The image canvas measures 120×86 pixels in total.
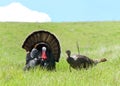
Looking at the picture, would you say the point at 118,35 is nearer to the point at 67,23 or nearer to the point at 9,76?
the point at 67,23

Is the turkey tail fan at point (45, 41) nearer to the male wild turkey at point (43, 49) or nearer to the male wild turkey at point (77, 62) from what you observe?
the male wild turkey at point (43, 49)

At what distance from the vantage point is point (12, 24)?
142 ft

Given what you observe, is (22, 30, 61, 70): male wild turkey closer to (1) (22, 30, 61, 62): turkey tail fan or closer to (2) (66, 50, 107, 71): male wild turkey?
(1) (22, 30, 61, 62): turkey tail fan

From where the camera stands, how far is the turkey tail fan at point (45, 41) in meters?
14.3

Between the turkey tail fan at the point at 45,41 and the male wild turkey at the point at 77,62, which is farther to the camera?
the turkey tail fan at the point at 45,41

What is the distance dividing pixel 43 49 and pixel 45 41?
980 millimetres

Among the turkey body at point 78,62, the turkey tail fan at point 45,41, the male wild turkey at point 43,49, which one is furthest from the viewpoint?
the turkey tail fan at point 45,41

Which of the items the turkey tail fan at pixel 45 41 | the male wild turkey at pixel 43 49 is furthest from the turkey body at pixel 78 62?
the turkey tail fan at pixel 45 41

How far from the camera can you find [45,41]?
566 inches

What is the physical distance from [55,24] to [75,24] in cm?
235

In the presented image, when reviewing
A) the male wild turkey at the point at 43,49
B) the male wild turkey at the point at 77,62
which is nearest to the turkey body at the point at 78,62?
the male wild turkey at the point at 77,62

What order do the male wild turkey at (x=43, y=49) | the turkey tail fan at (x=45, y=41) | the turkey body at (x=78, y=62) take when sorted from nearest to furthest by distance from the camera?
1. the turkey body at (x=78, y=62)
2. the male wild turkey at (x=43, y=49)
3. the turkey tail fan at (x=45, y=41)

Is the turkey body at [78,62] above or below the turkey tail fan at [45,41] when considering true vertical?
below

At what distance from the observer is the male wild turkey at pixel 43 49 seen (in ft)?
43.5
